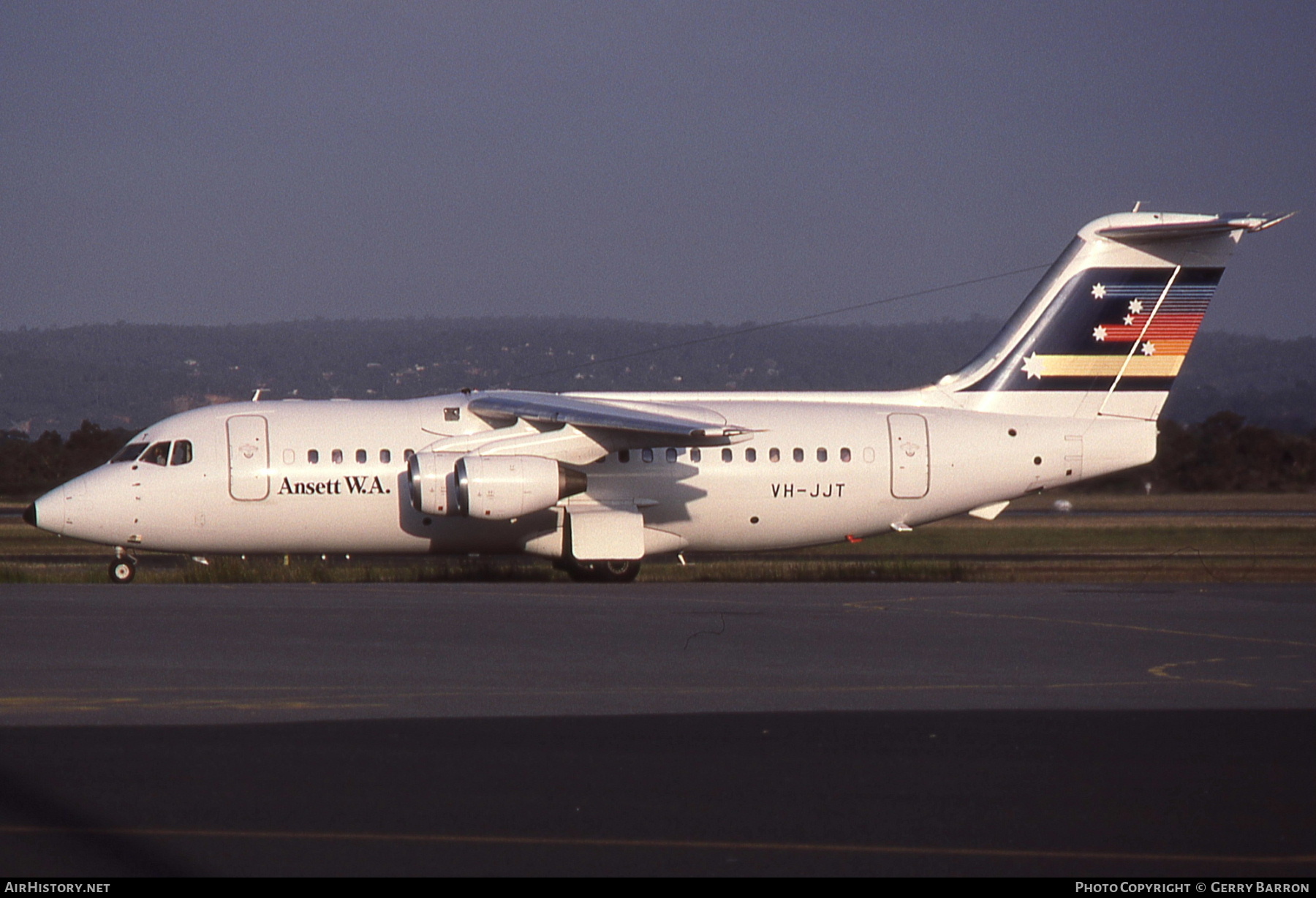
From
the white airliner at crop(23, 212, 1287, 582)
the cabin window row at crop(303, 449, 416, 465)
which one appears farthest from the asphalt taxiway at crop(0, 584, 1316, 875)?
the cabin window row at crop(303, 449, 416, 465)

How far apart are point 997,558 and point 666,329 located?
428ft

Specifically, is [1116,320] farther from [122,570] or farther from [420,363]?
[420,363]

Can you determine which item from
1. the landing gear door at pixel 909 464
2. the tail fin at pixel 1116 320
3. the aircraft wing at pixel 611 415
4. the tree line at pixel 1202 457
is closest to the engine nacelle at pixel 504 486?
the aircraft wing at pixel 611 415

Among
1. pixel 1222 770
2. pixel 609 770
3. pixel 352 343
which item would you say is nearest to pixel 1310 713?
pixel 1222 770

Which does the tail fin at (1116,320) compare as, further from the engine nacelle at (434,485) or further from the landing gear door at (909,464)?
the engine nacelle at (434,485)

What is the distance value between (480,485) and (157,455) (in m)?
6.08

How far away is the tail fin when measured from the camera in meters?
27.8

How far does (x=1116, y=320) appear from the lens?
27875mm

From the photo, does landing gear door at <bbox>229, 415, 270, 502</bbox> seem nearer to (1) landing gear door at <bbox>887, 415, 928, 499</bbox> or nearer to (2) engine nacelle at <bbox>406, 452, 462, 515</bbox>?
(2) engine nacelle at <bbox>406, 452, 462, 515</bbox>

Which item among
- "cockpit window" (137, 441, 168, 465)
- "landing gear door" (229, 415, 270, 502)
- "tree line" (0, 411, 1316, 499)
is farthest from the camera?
"tree line" (0, 411, 1316, 499)

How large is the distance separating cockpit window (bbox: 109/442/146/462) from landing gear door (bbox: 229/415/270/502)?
1.67m

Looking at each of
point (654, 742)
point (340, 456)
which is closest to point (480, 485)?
point (340, 456)

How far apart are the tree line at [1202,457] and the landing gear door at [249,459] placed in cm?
3439

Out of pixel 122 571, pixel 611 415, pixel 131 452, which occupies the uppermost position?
pixel 611 415
